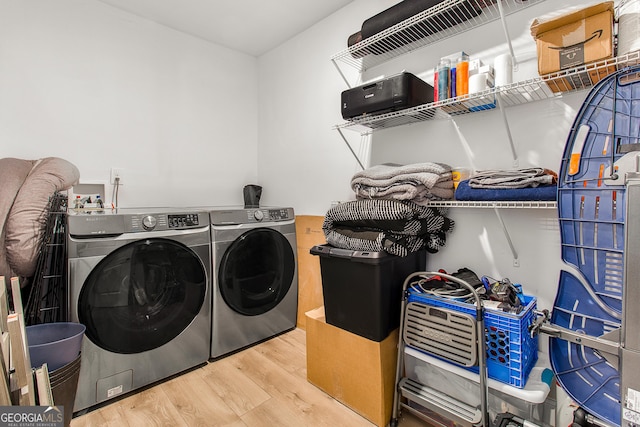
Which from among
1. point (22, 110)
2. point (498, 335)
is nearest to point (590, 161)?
point (498, 335)

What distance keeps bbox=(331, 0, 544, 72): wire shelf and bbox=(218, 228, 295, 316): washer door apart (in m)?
1.28

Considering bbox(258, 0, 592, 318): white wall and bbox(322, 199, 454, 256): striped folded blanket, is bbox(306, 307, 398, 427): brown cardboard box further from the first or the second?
bbox(258, 0, 592, 318): white wall

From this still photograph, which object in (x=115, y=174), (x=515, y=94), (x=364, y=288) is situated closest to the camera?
(x=515, y=94)

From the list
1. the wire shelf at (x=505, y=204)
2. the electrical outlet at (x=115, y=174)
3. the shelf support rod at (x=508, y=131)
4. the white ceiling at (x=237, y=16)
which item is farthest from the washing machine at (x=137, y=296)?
the shelf support rod at (x=508, y=131)

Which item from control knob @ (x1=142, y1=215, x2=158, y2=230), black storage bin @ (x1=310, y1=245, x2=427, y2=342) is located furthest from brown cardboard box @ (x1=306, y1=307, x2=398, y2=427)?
control knob @ (x1=142, y1=215, x2=158, y2=230)

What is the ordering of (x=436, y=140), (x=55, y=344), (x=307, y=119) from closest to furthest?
(x=55, y=344), (x=436, y=140), (x=307, y=119)

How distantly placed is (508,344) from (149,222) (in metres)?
1.74

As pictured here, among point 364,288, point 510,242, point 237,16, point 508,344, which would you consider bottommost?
point 508,344

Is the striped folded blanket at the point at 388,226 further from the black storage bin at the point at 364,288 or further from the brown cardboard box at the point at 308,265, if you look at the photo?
the brown cardboard box at the point at 308,265

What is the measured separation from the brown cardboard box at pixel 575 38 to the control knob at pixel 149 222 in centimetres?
187

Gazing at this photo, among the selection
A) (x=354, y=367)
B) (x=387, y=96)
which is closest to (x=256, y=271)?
(x=354, y=367)

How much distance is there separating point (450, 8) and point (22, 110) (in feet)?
7.99

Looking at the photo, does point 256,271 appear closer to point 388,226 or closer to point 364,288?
point 364,288

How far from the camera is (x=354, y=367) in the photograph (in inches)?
59.2
